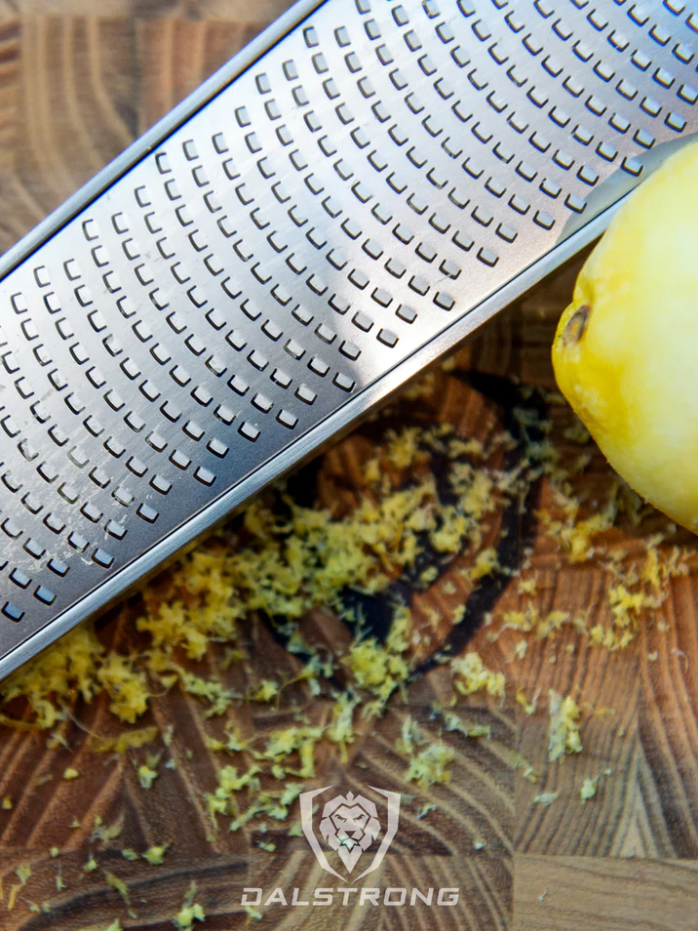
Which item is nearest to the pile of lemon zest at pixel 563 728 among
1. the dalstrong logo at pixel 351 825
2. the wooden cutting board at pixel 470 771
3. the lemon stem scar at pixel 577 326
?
the wooden cutting board at pixel 470 771

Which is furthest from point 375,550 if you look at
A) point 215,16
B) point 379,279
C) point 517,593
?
point 215,16

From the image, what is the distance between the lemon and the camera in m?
0.57

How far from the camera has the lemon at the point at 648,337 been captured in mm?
566

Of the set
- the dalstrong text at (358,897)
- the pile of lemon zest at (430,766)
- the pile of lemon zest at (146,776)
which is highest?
the pile of lemon zest at (146,776)

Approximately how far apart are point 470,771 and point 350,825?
13 cm

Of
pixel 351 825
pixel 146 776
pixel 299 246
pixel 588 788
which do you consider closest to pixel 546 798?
pixel 588 788

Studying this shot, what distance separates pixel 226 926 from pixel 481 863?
261mm

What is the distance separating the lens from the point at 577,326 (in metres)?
0.63

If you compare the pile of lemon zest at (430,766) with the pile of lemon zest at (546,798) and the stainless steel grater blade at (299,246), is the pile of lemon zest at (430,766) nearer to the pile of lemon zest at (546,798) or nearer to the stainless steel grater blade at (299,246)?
the pile of lemon zest at (546,798)

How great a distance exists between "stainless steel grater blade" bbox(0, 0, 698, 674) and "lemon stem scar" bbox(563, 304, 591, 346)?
2.0 inches

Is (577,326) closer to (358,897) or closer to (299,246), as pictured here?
(299,246)

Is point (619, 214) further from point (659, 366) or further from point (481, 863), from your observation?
point (481, 863)

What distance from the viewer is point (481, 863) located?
769mm

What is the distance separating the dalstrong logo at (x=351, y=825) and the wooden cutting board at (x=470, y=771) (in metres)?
0.01
